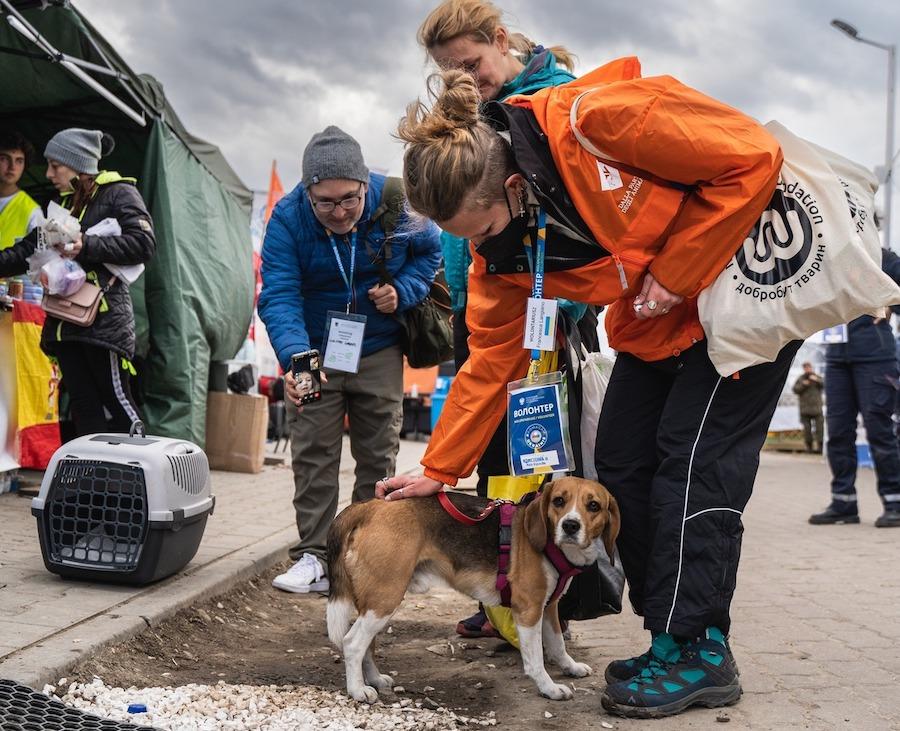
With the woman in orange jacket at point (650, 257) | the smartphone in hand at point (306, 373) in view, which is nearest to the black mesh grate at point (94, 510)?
the smartphone in hand at point (306, 373)

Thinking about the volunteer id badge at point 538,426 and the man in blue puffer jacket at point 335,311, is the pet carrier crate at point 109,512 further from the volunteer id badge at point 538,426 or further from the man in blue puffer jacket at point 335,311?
the volunteer id badge at point 538,426

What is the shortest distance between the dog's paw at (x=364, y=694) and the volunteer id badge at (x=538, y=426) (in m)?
0.85

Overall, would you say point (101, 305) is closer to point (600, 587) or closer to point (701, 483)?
point (600, 587)

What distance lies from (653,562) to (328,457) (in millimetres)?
2237

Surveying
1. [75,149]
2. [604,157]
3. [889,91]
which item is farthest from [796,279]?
[889,91]

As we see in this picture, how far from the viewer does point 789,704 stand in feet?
9.62

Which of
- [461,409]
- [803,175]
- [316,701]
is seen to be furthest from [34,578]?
[803,175]

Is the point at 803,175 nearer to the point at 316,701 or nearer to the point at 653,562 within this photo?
the point at 653,562

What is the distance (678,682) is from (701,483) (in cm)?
60

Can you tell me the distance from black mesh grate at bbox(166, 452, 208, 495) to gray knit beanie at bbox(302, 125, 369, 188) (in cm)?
137

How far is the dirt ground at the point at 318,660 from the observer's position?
3062mm

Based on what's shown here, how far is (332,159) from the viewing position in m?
4.36

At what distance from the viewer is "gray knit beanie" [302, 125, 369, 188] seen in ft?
14.3

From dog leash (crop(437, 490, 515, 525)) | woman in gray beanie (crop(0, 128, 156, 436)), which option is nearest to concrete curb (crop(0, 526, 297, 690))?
woman in gray beanie (crop(0, 128, 156, 436))
